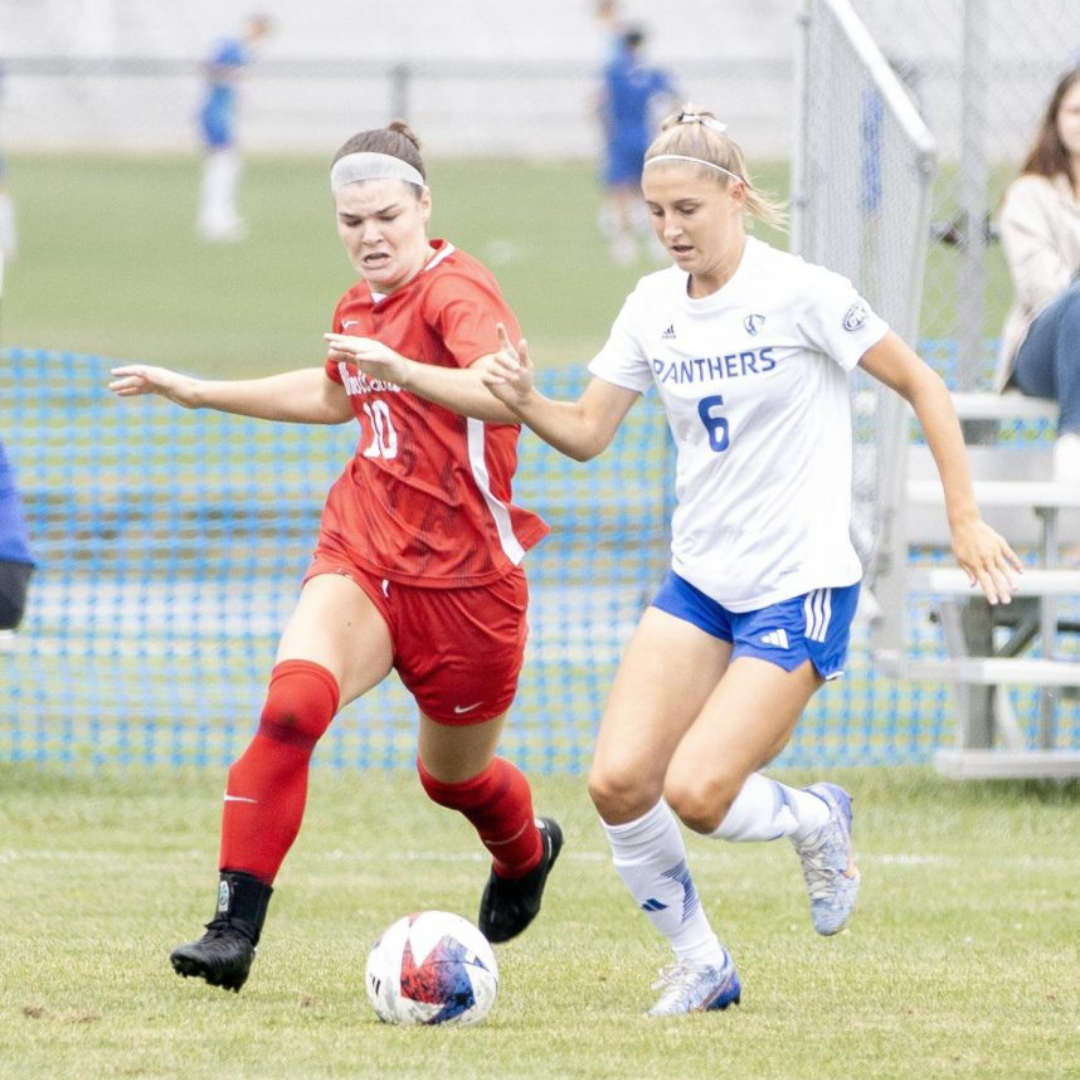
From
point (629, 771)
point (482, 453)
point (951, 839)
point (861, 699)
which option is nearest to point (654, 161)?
point (482, 453)

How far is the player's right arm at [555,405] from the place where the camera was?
5.09m

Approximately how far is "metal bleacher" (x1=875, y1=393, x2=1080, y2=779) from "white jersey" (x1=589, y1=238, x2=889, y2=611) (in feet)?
9.26

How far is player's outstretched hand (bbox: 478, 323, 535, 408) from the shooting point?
5.08 meters

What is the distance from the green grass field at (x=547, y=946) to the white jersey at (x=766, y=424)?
3.44 ft

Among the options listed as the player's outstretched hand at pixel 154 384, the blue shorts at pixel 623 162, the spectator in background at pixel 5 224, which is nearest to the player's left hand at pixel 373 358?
the player's outstretched hand at pixel 154 384

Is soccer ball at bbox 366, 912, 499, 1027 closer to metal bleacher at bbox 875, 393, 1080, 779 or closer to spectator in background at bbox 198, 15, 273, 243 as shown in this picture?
metal bleacher at bbox 875, 393, 1080, 779

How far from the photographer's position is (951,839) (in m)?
7.90

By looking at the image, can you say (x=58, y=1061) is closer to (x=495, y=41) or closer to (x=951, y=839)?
(x=951, y=839)

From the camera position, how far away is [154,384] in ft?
19.0

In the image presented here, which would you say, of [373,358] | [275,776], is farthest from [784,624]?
[275,776]

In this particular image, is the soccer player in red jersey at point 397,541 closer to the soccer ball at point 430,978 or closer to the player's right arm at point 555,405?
the player's right arm at point 555,405

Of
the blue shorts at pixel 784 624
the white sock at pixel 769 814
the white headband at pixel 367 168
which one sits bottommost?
the white sock at pixel 769 814

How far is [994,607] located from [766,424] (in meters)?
3.70

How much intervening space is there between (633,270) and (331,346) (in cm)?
1873
